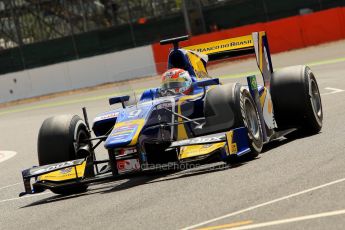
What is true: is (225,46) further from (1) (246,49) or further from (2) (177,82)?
(2) (177,82)

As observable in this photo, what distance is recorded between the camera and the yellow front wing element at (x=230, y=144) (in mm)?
10711

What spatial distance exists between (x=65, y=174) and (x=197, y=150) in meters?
1.71

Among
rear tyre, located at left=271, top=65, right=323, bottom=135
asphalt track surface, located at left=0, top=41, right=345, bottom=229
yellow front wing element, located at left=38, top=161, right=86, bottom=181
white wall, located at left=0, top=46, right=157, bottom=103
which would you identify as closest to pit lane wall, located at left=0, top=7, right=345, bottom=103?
white wall, located at left=0, top=46, right=157, bottom=103

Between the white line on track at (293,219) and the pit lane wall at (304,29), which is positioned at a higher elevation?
the pit lane wall at (304,29)

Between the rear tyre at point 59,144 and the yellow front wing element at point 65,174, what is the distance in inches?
13.1

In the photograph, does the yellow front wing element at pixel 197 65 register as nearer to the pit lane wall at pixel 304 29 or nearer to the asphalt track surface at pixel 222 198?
the asphalt track surface at pixel 222 198

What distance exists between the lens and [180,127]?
1166cm

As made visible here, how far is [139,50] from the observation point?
3834 centimetres

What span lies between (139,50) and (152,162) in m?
27.2

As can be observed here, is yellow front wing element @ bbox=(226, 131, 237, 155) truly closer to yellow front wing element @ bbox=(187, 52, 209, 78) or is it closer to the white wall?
yellow front wing element @ bbox=(187, 52, 209, 78)

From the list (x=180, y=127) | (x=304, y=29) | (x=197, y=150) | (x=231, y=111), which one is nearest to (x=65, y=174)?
(x=180, y=127)


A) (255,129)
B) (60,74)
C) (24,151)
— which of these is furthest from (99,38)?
(255,129)

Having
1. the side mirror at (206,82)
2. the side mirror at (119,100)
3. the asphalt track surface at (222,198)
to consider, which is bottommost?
the asphalt track surface at (222,198)

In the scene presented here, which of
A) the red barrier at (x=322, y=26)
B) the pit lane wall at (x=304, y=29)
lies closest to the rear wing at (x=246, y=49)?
the pit lane wall at (x=304, y=29)
